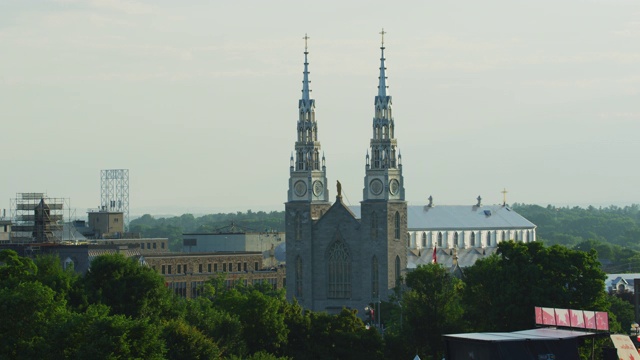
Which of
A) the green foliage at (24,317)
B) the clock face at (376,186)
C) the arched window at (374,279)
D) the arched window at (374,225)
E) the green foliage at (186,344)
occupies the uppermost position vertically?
the clock face at (376,186)

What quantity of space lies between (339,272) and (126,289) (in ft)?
260

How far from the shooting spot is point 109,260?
123250 mm

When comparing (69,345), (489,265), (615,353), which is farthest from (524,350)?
(489,265)

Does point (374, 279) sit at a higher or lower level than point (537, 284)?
higher

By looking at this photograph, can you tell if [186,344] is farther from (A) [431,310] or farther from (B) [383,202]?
(B) [383,202]

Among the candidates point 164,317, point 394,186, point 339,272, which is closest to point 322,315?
point 164,317

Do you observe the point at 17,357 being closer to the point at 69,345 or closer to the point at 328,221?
the point at 69,345

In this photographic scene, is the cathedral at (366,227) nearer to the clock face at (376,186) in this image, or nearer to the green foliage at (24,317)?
the clock face at (376,186)

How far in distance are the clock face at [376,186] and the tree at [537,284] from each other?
64.9 meters

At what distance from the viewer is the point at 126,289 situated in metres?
121

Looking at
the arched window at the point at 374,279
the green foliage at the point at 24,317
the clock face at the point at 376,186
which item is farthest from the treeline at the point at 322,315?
the clock face at the point at 376,186

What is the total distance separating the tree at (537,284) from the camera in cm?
12488

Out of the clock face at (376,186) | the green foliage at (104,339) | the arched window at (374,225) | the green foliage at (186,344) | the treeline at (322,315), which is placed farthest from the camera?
the arched window at (374,225)

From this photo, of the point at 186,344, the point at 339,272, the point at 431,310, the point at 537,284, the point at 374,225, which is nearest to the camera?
the point at 186,344
